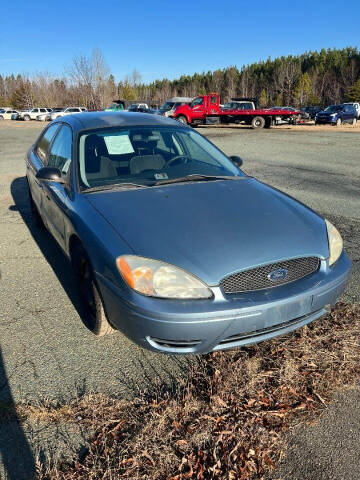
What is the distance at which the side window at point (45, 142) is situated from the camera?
4223mm

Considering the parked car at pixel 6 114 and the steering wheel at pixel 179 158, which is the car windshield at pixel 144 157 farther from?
the parked car at pixel 6 114

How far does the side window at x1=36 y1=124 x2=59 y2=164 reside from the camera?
4.22m

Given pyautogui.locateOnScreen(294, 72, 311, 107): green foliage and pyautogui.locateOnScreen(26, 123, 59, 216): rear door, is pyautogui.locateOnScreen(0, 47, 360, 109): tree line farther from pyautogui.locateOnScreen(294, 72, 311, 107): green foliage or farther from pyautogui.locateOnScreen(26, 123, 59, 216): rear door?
pyautogui.locateOnScreen(26, 123, 59, 216): rear door

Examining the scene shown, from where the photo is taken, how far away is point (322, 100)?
8169cm

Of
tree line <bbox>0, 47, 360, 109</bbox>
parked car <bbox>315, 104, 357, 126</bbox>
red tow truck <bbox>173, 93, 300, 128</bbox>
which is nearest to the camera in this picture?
red tow truck <bbox>173, 93, 300, 128</bbox>

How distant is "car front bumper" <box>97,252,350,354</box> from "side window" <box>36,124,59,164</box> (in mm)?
2517

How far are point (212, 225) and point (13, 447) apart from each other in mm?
1631

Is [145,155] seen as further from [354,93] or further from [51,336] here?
[354,93]

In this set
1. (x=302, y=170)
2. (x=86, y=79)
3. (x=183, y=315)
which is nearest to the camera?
(x=183, y=315)

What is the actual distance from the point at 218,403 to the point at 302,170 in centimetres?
827

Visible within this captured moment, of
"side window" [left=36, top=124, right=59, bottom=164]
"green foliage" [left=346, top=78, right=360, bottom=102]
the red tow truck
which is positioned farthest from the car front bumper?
"green foliage" [left=346, top=78, right=360, bottom=102]

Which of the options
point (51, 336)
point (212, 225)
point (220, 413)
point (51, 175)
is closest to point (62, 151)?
point (51, 175)

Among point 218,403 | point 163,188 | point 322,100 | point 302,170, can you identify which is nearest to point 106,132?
point 163,188

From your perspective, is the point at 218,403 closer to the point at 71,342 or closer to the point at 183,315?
the point at 183,315
